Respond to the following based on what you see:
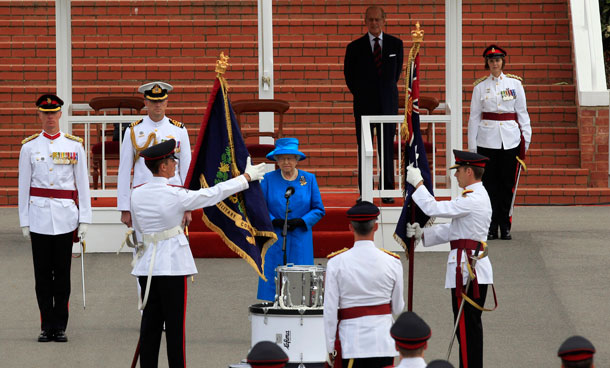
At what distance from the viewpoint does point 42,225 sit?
33.7ft

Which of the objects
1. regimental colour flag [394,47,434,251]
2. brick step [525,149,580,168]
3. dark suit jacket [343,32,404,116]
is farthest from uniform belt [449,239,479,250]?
brick step [525,149,580,168]

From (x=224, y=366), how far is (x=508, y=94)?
5.54 m

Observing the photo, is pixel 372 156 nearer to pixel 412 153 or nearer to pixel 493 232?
pixel 493 232

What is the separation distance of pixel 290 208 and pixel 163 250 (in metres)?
1.85

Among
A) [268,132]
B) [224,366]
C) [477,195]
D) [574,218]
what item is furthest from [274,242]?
[574,218]

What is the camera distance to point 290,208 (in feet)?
33.3

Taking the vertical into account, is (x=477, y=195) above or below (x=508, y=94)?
below

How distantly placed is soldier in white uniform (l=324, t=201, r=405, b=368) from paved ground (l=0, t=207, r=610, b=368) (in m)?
2.23

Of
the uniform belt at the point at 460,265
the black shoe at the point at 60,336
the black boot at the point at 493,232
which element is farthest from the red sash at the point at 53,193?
the black boot at the point at 493,232

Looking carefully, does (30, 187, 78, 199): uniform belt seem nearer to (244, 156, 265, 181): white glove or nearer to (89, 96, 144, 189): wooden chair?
(244, 156, 265, 181): white glove

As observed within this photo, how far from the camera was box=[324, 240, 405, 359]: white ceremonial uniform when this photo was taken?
754 cm

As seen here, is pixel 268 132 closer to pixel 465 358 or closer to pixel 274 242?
pixel 274 242

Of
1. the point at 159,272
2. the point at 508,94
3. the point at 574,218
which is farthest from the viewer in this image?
the point at 574,218

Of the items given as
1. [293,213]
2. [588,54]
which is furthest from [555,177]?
[293,213]
